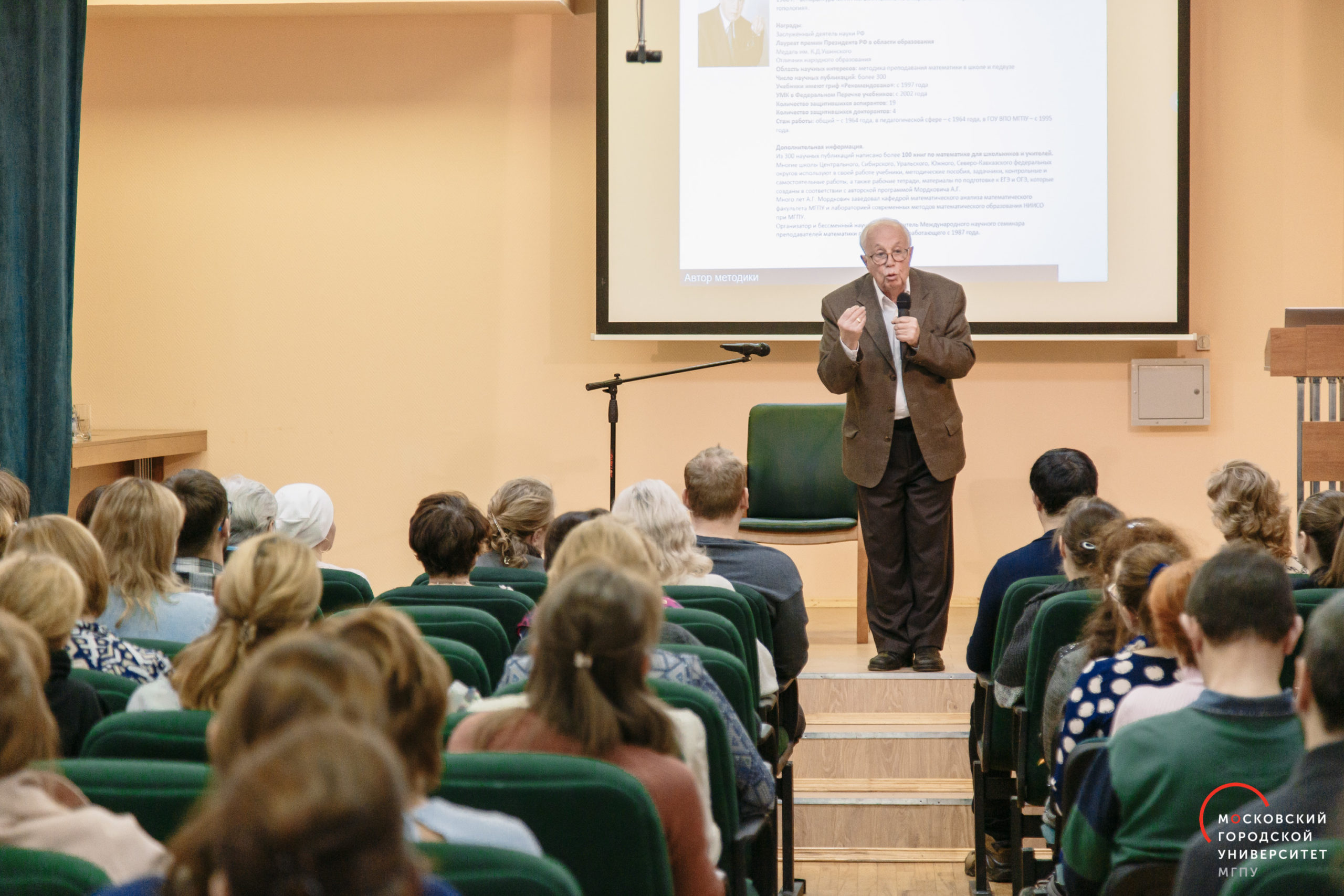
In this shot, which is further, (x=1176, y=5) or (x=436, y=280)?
(x=436, y=280)

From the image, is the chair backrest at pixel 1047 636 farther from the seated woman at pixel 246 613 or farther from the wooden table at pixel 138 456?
the wooden table at pixel 138 456

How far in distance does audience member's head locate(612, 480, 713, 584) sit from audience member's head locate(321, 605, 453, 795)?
1.52 metres

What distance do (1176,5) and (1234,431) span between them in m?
1.91

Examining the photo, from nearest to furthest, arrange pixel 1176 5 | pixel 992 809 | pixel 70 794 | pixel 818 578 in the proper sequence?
pixel 70 794
pixel 992 809
pixel 1176 5
pixel 818 578

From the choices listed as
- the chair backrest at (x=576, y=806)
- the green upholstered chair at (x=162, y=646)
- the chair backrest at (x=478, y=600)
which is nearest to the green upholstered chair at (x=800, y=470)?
the chair backrest at (x=478, y=600)

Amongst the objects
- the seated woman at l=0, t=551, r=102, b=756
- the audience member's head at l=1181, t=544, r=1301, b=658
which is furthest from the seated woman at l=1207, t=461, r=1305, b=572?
the seated woman at l=0, t=551, r=102, b=756

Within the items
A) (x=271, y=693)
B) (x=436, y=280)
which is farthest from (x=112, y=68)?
(x=271, y=693)

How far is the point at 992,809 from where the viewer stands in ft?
12.0

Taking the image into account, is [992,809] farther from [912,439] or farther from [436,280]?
[436,280]

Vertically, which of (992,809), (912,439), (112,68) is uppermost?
(112,68)

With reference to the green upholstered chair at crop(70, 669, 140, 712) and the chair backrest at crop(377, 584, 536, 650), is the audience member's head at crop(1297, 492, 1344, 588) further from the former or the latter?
the green upholstered chair at crop(70, 669, 140, 712)

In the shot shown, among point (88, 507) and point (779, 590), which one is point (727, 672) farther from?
point (88, 507)

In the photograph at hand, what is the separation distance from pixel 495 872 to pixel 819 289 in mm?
4792

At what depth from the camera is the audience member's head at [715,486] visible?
11.2ft
